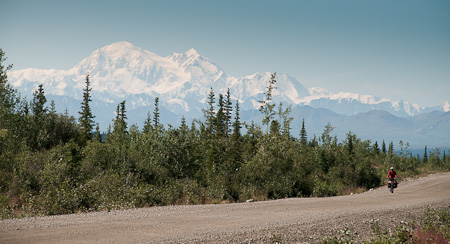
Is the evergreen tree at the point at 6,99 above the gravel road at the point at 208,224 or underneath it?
above

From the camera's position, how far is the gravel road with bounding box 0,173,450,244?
29.4 feet

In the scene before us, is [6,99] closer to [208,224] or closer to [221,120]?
[208,224]

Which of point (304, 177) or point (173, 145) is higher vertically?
point (173, 145)

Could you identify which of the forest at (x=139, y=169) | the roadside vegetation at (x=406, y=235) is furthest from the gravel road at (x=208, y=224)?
the forest at (x=139, y=169)

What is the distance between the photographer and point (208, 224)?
35.7 ft

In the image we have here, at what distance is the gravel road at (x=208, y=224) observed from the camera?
352 inches

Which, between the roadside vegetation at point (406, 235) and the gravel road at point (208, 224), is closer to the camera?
the gravel road at point (208, 224)

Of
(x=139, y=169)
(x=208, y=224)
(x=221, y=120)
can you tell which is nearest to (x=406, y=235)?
(x=208, y=224)

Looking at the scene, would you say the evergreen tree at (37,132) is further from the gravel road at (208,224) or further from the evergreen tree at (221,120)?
the evergreen tree at (221,120)

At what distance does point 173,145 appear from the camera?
21906 millimetres

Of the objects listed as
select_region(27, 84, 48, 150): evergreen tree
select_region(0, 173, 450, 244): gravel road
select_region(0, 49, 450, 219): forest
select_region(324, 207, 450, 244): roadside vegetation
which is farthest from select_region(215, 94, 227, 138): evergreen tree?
select_region(324, 207, 450, 244): roadside vegetation

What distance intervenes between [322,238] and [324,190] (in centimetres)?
1345

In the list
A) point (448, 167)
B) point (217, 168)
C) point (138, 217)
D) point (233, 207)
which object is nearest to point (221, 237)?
point (138, 217)

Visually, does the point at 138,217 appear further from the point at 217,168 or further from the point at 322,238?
the point at 217,168
